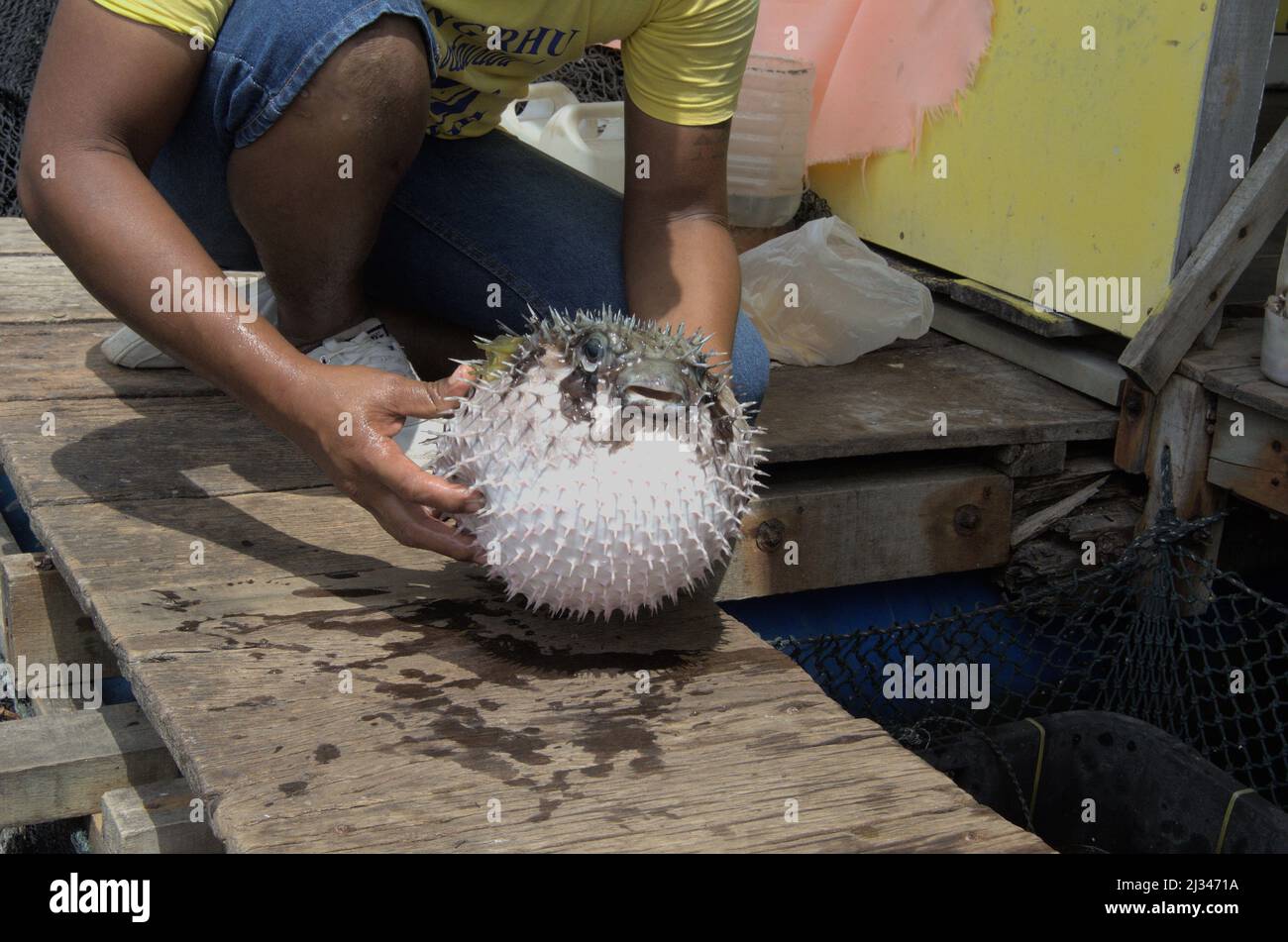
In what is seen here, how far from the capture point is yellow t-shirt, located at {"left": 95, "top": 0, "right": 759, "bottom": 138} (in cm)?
211

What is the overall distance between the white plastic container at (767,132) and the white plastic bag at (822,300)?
0.41 metres

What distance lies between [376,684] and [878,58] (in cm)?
275

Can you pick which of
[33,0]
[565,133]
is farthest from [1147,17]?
[33,0]

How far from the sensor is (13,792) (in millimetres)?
1896

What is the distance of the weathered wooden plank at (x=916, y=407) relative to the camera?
9.45 ft

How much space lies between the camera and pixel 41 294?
3225 millimetres

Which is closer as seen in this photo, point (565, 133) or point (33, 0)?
point (565, 133)

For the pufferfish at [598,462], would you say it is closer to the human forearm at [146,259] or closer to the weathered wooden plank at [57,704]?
the human forearm at [146,259]

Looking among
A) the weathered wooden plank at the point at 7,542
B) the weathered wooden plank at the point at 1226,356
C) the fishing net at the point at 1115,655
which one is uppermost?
the weathered wooden plank at the point at 1226,356

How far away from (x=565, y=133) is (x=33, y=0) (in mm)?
1887

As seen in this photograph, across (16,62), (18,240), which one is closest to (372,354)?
(18,240)

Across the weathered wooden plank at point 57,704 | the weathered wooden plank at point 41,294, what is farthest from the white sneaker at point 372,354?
the weathered wooden plank at point 41,294

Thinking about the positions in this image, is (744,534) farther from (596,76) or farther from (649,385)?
(596,76)
